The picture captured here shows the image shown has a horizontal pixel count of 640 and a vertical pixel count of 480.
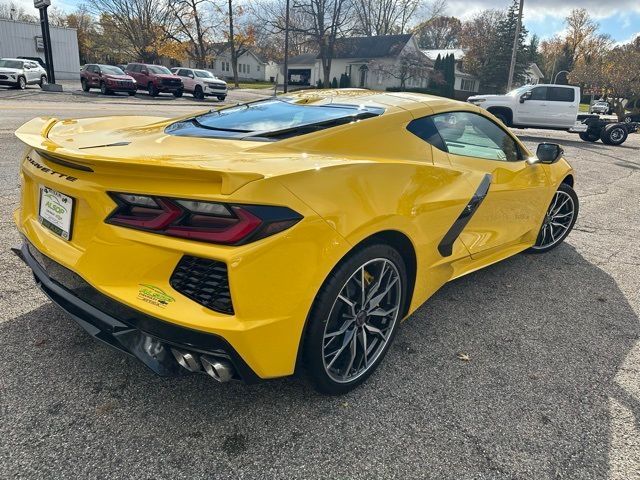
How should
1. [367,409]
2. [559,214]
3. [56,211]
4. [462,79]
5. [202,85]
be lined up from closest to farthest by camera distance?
[56,211] → [367,409] → [559,214] → [202,85] → [462,79]

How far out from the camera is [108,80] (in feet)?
77.1

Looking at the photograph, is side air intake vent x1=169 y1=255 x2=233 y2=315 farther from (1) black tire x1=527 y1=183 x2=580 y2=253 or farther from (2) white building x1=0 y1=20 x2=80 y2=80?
(2) white building x1=0 y1=20 x2=80 y2=80

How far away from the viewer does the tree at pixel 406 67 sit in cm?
4667

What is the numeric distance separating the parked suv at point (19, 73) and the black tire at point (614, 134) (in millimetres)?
26153

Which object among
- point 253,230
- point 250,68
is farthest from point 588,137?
point 250,68

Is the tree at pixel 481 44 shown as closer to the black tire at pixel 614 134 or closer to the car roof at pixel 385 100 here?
the black tire at pixel 614 134

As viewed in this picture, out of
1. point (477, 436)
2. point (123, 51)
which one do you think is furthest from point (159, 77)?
point (123, 51)

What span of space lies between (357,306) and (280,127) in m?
1.05

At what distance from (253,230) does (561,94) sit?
59.9 ft

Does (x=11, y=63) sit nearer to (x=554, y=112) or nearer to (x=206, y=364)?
(x=554, y=112)

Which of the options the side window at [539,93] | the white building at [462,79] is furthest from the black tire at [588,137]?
the white building at [462,79]

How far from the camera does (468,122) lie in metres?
3.27

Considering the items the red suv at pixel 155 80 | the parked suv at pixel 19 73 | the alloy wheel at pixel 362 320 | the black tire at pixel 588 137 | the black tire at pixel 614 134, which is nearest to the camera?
the alloy wheel at pixel 362 320

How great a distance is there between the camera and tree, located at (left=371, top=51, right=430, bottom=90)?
46.7 meters
